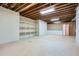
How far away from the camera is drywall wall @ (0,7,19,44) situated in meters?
5.93

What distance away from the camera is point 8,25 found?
6469mm

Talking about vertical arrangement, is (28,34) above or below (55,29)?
below

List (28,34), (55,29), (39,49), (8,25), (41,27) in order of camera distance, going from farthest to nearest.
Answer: (55,29), (41,27), (28,34), (8,25), (39,49)

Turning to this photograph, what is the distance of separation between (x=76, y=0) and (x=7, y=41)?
5550 millimetres

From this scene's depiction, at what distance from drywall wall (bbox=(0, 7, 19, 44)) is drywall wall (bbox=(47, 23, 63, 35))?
989 cm

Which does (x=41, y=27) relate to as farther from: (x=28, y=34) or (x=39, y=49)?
(x=39, y=49)

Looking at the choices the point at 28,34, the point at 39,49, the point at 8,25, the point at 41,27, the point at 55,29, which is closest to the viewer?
the point at 39,49

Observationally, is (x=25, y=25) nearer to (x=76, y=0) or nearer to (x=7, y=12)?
(x=7, y=12)

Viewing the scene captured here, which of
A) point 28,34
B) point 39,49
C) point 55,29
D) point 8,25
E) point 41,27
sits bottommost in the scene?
point 39,49

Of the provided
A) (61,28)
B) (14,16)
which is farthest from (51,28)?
(14,16)

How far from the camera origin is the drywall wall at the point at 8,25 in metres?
5.93

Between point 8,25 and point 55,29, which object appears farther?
point 55,29

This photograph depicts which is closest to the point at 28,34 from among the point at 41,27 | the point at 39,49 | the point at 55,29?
the point at 41,27

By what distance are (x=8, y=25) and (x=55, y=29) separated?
37.1 ft
